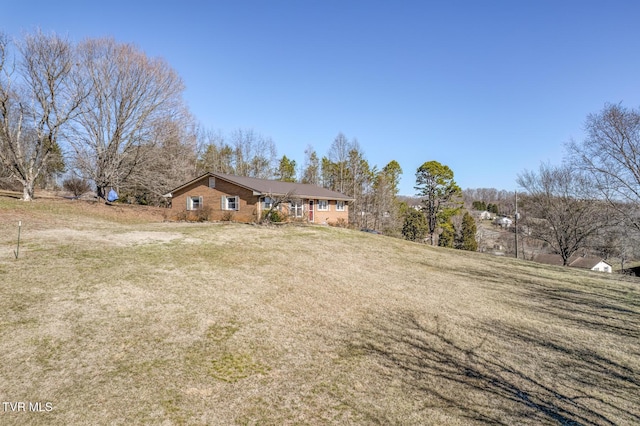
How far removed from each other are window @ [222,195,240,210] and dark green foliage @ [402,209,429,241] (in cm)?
2693

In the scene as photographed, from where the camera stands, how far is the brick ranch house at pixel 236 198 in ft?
74.3

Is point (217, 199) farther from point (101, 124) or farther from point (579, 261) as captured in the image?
point (579, 261)

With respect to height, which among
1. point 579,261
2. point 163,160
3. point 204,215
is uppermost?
point 163,160

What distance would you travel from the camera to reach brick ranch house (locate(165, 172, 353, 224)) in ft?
74.3

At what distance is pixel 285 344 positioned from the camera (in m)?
5.78

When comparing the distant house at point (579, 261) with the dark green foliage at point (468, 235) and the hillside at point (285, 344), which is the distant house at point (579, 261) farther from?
the hillside at point (285, 344)

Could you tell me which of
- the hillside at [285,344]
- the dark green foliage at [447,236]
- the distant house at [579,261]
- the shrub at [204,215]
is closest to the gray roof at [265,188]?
the shrub at [204,215]

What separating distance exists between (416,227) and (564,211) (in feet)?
60.1

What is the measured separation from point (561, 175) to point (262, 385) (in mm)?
30847

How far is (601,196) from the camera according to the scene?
21.0 metres

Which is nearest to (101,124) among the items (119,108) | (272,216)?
(119,108)

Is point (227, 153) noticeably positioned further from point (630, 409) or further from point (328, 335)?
point (630, 409)

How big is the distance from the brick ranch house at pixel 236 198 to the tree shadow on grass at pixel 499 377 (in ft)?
54.2

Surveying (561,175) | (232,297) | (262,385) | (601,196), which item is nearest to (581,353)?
(262,385)
